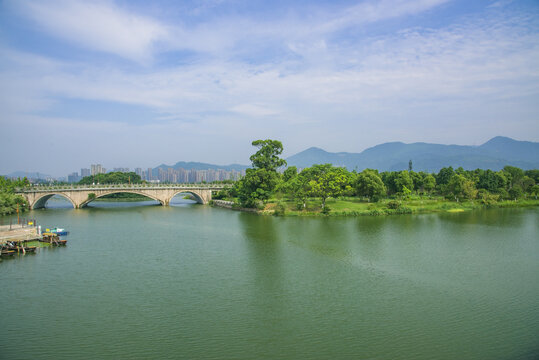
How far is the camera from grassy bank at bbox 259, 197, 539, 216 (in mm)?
44281

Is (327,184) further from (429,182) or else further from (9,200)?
(9,200)

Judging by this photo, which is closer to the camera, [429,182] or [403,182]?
[403,182]

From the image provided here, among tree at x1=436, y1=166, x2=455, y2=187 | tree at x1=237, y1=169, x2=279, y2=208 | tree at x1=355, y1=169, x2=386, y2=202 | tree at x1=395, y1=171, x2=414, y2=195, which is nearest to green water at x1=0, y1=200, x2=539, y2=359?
tree at x1=355, y1=169, x2=386, y2=202

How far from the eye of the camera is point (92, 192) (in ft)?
188

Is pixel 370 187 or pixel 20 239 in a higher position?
pixel 370 187

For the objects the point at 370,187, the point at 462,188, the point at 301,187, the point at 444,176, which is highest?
the point at 444,176

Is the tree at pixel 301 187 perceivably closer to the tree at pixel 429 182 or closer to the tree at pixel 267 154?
the tree at pixel 267 154

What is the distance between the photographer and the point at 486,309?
1540 centimetres

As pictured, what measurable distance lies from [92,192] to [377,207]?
45.2 m

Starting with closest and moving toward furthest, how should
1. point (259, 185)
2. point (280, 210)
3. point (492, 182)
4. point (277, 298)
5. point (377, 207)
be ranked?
point (277, 298)
point (280, 210)
point (377, 207)
point (259, 185)
point (492, 182)

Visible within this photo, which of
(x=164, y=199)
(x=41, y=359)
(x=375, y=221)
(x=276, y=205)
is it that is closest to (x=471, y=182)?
(x=375, y=221)

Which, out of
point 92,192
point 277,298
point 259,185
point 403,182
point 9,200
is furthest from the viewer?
point 92,192

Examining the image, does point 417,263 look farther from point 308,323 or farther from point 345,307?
point 308,323

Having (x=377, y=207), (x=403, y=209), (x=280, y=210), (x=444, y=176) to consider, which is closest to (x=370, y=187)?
(x=377, y=207)
